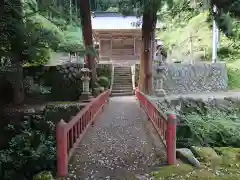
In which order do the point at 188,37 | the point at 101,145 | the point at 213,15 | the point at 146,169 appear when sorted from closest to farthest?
1. the point at 146,169
2. the point at 101,145
3. the point at 213,15
4. the point at 188,37

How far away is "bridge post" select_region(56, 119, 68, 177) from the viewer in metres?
4.51

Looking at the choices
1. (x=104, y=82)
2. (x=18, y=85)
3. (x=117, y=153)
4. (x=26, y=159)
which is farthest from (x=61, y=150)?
(x=104, y=82)

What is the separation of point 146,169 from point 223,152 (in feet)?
8.43

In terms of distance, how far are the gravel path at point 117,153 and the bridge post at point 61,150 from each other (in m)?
0.16

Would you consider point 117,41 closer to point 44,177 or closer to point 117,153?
point 117,153

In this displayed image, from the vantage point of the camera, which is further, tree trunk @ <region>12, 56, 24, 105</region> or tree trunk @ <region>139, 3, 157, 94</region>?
tree trunk @ <region>139, 3, 157, 94</region>

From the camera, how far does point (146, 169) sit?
4.97m

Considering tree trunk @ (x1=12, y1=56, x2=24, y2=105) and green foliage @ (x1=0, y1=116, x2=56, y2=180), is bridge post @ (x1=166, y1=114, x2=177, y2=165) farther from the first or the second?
tree trunk @ (x1=12, y1=56, x2=24, y2=105)

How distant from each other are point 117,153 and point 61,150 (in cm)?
152

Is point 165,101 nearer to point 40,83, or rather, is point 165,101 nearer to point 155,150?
point 40,83

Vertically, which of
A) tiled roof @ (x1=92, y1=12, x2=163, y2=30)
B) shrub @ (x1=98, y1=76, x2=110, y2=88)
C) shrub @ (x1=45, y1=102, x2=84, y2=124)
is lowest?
shrub @ (x1=45, y1=102, x2=84, y2=124)

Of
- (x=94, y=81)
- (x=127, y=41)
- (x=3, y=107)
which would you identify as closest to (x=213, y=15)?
(x=94, y=81)

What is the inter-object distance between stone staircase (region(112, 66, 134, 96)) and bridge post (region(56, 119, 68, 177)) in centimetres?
1390

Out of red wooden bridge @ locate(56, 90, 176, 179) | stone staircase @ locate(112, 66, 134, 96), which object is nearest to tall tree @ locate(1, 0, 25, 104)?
red wooden bridge @ locate(56, 90, 176, 179)
